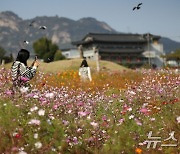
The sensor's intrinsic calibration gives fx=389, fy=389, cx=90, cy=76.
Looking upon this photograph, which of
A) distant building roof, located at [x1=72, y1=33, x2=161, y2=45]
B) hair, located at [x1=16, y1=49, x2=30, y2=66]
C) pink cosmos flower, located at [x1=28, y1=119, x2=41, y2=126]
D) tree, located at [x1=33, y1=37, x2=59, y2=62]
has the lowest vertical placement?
pink cosmos flower, located at [x1=28, y1=119, x2=41, y2=126]

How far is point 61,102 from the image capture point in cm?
689

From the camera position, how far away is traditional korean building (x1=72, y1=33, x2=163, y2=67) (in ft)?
260

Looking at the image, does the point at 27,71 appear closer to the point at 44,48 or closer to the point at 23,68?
the point at 23,68

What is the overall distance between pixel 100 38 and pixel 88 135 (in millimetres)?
79163

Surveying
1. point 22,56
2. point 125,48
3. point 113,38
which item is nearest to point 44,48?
point 113,38

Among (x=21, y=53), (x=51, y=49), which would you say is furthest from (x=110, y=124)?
(x=51, y=49)

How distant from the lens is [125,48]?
84312 millimetres

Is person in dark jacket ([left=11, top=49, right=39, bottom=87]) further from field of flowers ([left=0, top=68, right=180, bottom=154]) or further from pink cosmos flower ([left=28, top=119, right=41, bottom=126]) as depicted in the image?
pink cosmos flower ([left=28, top=119, right=41, bottom=126])

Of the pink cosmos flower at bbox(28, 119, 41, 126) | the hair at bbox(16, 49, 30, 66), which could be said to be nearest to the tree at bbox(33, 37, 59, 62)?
the hair at bbox(16, 49, 30, 66)

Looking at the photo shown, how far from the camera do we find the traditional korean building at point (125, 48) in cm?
7931

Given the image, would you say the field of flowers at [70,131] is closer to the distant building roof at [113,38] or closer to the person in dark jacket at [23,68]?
the person in dark jacket at [23,68]

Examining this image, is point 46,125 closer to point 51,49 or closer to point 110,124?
point 110,124

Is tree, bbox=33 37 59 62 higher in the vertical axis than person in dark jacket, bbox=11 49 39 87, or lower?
higher

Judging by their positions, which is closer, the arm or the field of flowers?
the field of flowers
